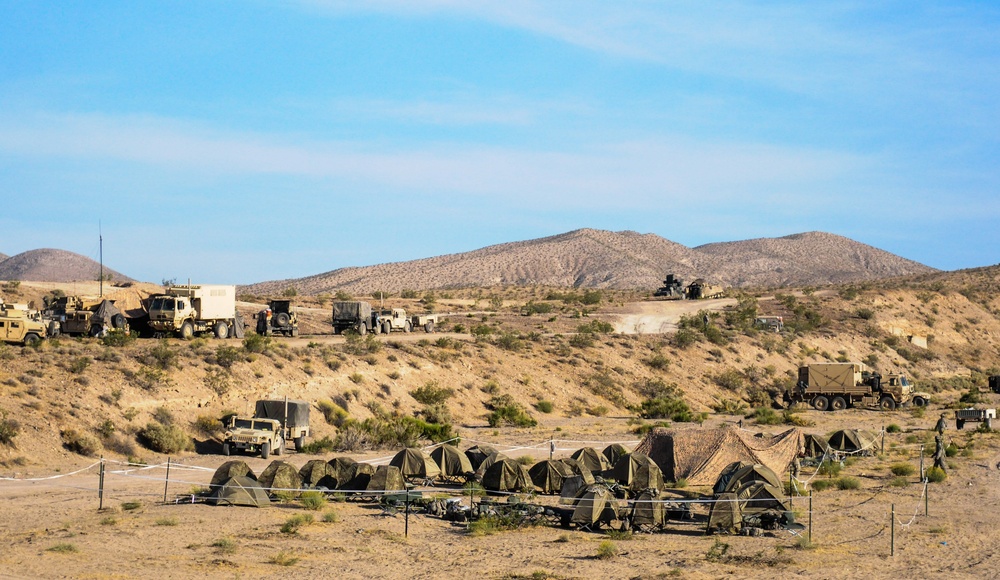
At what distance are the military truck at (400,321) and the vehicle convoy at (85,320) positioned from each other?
655 inches

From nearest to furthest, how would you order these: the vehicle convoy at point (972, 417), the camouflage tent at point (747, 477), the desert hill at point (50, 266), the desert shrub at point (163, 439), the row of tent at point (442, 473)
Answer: the camouflage tent at point (747, 477), the row of tent at point (442, 473), the desert shrub at point (163, 439), the vehicle convoy at point (972, 417), the desert hill at point (50, 266)

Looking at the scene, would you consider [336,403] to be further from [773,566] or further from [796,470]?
[773,566]

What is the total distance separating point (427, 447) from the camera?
38.2 m

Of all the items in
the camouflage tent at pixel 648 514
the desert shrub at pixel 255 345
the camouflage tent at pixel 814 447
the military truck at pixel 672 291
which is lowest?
the camouflage tent at pixel 648 514

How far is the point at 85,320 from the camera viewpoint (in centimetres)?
4766

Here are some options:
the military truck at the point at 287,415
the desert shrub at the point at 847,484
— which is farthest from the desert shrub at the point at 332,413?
the desert shrub at the point at 847,484

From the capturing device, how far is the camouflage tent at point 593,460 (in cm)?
3088

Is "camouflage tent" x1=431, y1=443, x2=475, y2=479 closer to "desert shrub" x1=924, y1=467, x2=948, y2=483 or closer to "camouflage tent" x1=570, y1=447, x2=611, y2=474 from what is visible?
"camouflage tent" x1=570, y1=447, x2=611, y2=474

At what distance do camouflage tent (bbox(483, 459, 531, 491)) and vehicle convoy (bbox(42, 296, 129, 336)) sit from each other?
2447 cm

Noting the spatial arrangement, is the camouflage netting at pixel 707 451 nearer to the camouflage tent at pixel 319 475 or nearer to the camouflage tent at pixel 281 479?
the camouflage tent at pixel 319 475

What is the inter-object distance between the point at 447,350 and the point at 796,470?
87.5ft

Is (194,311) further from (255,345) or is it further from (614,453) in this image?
(614,453)

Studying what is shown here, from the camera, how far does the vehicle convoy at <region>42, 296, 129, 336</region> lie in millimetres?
47469

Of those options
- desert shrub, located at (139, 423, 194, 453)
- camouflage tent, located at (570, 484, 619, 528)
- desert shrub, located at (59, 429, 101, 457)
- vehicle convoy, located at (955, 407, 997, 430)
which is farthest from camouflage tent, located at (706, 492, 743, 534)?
vehicle convoy, located at (955, 407, 997, 430)
